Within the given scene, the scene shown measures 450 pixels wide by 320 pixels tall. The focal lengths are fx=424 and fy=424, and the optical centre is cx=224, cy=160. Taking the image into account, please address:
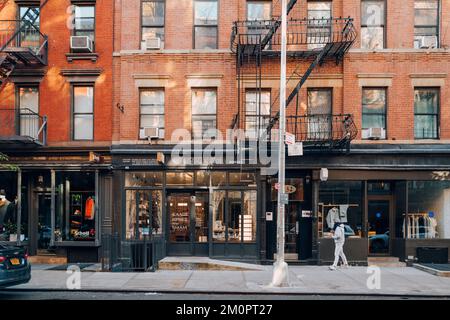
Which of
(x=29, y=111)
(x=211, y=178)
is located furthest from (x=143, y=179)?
(x=29, y=111)

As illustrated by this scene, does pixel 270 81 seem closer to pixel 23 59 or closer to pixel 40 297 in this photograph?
pixel 23 59

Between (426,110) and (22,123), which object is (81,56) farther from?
(426,110)

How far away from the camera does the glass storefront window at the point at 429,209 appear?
54.0 ft

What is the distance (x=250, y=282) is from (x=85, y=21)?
40.8 ft

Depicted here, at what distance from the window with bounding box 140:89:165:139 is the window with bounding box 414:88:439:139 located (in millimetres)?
10057

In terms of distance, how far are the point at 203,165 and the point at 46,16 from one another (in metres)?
8.96

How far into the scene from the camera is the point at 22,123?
17422 millimetres

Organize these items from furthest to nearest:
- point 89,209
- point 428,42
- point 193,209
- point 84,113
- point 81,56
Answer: point 84,113 → point 81,56 → point 89,209 → point 193,209 → point 428,42

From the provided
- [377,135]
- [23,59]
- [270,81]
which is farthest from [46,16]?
[377,135]

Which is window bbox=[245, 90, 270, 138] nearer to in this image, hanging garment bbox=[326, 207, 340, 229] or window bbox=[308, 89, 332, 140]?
window bbox=[308, 89, 332, 140]

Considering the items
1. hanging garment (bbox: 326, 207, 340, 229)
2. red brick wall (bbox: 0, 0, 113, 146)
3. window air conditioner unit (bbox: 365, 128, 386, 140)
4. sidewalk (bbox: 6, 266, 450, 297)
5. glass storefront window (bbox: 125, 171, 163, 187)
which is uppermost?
red brick wall (bbox: 0, 0, 113, 146)

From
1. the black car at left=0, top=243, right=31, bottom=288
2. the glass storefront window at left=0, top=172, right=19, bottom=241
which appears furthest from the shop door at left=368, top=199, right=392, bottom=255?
the glass storefront window at left=0, top=172, right=19, bottom=241

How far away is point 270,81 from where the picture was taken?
659 inches

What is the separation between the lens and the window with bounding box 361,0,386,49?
55.2 ft
